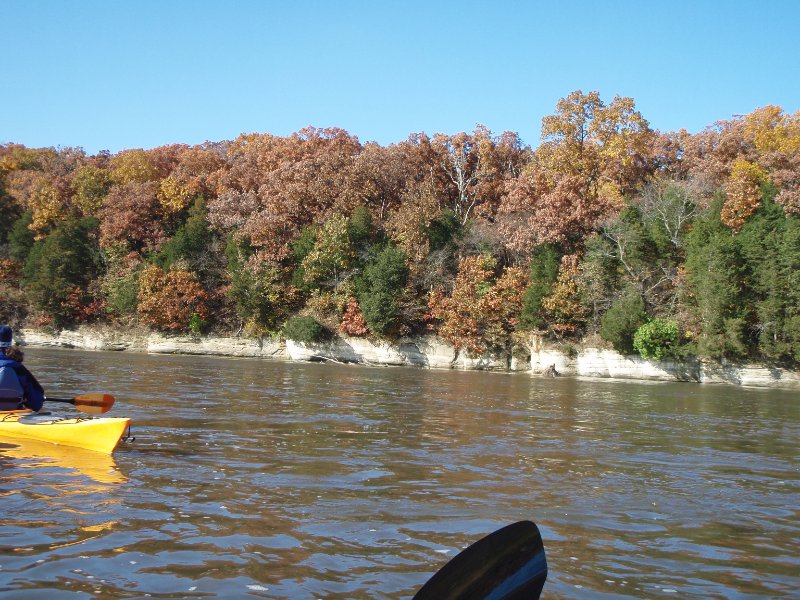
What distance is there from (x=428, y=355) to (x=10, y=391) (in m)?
30.0

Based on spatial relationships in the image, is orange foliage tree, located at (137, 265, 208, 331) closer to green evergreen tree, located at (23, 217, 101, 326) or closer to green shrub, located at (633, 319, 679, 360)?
green evergreen tree, located at (23, 217, 101, 326)

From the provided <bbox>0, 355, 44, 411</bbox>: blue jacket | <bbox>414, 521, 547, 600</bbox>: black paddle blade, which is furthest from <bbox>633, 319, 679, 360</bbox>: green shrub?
<bbox>414, 521, 547, 600</bbox>: black paddle blade

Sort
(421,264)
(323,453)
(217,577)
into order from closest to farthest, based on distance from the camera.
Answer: (217,577) < (323,453) < (421,264)

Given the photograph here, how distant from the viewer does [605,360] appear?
3472cm

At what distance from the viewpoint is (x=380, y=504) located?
24.4 feet

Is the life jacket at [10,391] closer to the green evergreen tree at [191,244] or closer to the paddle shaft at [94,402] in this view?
the paddle shaft at [94,402]

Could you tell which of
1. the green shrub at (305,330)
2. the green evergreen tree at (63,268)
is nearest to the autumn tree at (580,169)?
the green shrub at (305,330)

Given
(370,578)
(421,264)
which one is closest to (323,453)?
(370,578)

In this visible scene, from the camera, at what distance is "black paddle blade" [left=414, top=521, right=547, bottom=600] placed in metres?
3.12

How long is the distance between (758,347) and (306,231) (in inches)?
980

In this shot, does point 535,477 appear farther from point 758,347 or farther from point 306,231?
point 306,231

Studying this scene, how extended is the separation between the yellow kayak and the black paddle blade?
24.4ft

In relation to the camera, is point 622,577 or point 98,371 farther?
point 98,371

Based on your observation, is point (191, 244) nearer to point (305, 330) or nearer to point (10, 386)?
point (305, 330)
